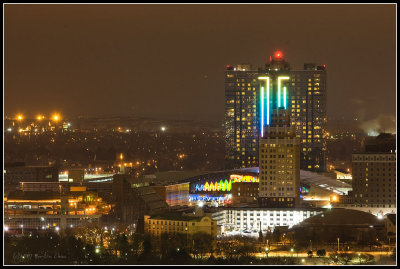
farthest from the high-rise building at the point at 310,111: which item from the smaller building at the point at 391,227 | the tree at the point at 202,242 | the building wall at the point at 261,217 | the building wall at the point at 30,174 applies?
the tree at the point at 202,242

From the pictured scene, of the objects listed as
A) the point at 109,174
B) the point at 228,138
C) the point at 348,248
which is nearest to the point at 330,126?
the point at 228,138

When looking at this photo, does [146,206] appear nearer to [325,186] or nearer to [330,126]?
[325,186]

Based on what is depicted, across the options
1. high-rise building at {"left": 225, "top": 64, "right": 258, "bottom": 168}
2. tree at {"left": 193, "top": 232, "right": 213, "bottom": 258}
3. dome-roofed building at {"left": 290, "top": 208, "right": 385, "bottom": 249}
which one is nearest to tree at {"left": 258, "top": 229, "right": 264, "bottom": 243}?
dome-roofed building at {"left": 290, "top": 208, "right": 385, "bottom": 249}

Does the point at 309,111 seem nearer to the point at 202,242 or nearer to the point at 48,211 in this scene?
the point at 48,211

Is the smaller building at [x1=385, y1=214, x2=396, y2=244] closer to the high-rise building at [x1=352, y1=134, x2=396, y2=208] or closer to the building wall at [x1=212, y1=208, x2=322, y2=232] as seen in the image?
the building wall at [x1=212, y1=208, x2=322, y2=232]

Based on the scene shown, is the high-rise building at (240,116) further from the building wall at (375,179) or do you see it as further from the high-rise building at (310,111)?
the building wall at (375,179)

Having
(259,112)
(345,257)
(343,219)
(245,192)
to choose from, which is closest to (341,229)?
(343,219)
